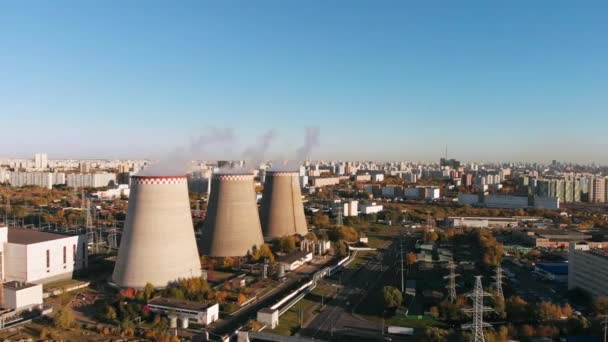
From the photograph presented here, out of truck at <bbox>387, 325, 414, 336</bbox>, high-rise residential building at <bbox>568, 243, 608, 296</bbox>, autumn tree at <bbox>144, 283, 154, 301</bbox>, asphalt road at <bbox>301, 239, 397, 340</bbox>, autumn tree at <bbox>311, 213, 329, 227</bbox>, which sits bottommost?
asphalt road at <bbox>301, 239, 397, 340</bbox>

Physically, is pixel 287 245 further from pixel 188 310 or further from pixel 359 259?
pixel 188 310

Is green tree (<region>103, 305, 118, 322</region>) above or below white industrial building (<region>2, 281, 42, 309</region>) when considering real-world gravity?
below

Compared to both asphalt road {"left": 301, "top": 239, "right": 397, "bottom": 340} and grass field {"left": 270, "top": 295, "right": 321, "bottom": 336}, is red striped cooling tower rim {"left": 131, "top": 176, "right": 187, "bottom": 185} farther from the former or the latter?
asphalt road {"left": 301, "top": 239, "right": 397, "bottom": 340}

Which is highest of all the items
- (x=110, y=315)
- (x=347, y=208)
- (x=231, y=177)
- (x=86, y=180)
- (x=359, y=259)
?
(x=231, y=177)

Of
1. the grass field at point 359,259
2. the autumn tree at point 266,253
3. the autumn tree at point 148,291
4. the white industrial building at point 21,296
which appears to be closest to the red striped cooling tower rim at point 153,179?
the autumn tree at point 148,291

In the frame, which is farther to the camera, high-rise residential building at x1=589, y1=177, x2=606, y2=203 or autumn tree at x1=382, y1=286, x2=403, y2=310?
high-rise residential building at x1=589, y1=177, x2=606, y2=203

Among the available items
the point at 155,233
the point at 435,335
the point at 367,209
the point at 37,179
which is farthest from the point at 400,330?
the point at 37,179

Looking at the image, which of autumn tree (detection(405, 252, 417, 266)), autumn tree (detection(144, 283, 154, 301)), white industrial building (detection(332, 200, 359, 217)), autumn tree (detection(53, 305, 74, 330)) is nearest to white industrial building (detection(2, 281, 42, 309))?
autumn tree (detection(53, 305, 74, 330))

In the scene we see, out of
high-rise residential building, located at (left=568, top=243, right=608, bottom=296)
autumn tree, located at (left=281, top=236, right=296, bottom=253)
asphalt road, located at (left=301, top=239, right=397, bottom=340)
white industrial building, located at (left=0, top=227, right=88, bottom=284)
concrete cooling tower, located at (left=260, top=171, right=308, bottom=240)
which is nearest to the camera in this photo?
asphalt road, located at (left=301, top=239, right=397, bottom=340)

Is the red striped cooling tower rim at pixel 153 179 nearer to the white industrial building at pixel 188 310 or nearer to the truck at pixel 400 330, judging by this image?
the white industrial building at pixel 188 310
